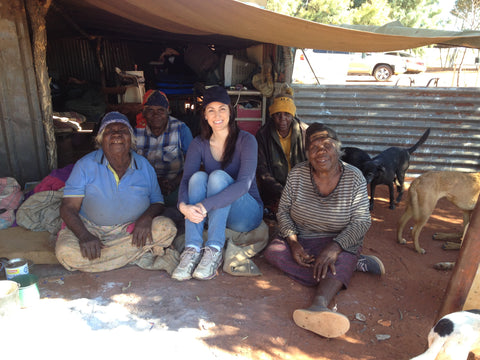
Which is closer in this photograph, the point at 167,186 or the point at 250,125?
the point at 167,186

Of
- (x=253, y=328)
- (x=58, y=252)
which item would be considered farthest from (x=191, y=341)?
(x=58, y=252)

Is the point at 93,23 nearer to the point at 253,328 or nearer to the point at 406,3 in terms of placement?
the point at 253,328

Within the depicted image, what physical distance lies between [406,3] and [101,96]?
68.1 ft

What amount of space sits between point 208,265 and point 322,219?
3.02ft

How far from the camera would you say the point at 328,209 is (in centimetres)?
269

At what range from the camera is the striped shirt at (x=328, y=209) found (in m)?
2.63

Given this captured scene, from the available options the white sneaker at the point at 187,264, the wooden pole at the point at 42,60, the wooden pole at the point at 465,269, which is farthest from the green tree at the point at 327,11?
the wooden pole at the point at 465,269

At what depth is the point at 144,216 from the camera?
9.29ft

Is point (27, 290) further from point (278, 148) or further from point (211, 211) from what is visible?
point (278, 148)

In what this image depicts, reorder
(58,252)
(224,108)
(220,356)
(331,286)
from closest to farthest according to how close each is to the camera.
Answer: (220,356), (331,286), (58,252), (224,108)

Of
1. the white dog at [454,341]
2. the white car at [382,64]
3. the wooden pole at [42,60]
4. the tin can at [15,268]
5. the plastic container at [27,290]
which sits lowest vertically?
the plastic container at [27,290]

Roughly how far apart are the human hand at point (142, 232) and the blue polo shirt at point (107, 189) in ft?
0.44

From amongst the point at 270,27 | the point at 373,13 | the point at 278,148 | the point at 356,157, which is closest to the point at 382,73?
the point at 373,13

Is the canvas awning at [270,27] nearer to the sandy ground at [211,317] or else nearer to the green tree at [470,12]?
the sandy ground at [211,317]
